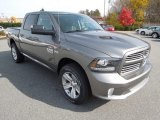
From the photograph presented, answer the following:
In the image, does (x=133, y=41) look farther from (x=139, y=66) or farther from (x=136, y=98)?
(x=136, y=98)

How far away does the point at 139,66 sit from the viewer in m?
4.02

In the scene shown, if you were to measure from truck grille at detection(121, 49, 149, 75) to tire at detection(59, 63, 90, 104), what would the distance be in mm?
769

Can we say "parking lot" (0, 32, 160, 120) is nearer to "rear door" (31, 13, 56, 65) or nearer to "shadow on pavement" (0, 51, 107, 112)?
"shadow on pavement" (0, 51, 107, 112)

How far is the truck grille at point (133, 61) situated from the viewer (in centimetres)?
362

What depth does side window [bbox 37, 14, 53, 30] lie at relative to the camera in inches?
189

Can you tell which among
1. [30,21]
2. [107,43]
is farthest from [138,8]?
[107,43]

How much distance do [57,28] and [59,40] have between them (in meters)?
0.35

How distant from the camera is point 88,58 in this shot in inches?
143

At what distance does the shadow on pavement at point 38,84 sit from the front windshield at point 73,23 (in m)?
1.51

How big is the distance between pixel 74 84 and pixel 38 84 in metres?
1.56

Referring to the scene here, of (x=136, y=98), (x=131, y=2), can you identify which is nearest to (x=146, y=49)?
(x=136, y=98)

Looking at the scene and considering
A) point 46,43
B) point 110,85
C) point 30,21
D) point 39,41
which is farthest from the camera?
point 30,21

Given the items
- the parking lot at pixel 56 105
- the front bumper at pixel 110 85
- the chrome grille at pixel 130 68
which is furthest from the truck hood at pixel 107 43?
the parking lot at pixel 56 105

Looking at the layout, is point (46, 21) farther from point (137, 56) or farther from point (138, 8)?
point (138, 8)
